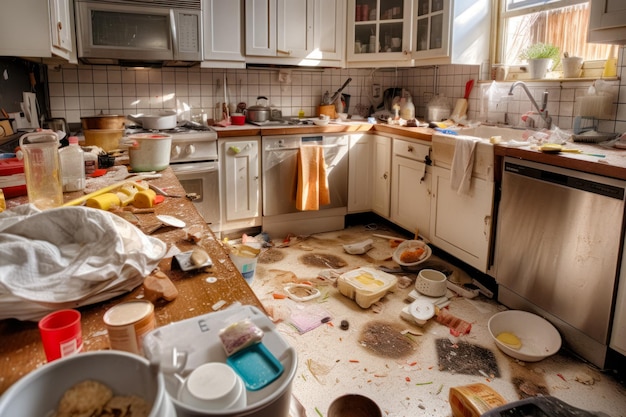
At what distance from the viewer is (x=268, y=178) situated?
11.7 feet

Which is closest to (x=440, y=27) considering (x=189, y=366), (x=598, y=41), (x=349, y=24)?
(x=349, y=24)

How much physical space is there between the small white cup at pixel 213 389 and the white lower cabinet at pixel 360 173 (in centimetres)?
324

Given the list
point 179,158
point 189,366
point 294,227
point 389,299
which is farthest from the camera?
point 294,227

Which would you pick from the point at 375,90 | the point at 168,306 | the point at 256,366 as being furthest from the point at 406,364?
the point at 375,90

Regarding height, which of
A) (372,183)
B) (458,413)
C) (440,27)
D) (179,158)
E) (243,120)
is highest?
(440,27)

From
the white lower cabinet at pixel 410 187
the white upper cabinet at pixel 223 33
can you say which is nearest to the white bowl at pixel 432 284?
the white lower cabinet at pixel 410 187

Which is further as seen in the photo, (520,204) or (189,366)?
(520,204)

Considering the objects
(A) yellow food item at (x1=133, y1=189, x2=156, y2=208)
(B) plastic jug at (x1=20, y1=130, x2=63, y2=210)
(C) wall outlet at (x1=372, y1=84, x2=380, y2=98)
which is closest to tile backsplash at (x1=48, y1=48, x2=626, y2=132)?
(C) wall outlet at (x1=372, y1=84, x2=380, y2=98)

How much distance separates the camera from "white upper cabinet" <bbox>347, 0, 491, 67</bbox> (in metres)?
3.30

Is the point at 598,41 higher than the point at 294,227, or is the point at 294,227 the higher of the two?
the point at 598,41

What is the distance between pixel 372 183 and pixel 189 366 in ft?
11.1

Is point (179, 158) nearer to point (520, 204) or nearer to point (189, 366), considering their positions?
point (520, 204)

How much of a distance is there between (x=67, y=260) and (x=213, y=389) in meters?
0.51

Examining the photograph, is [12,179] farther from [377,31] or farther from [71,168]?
[377,31]
